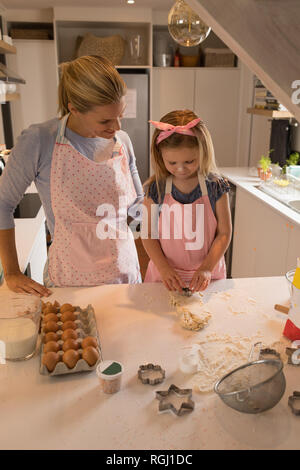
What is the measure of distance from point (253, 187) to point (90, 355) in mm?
2321

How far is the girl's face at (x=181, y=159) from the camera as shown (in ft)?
4.37

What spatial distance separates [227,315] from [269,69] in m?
0.83

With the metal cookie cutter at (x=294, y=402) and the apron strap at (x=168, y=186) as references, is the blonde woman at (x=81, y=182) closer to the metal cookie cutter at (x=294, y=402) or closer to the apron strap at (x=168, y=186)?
the apron strap at (x=168, y=186)

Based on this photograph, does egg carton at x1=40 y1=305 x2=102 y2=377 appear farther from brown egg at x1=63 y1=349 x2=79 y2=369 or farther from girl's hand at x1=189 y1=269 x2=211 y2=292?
girl's hand at x1=189 y1=269 x2=211 y2=292

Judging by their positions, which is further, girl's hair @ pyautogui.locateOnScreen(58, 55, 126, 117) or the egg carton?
girl's hair @ pyautogui.locateOnScreen(58, 55, 126, 117)

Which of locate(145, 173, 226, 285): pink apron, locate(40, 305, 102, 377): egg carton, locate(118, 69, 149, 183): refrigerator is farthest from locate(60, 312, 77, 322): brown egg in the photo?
locate(118, 69, 149, 183): refrigerator

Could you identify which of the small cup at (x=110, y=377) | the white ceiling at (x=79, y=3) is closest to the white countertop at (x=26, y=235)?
the small cup at (x=110, y=377)

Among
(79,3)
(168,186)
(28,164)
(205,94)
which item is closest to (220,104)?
(205,94)

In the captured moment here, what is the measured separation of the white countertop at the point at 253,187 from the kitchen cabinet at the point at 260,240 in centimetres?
3

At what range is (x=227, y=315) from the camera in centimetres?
115

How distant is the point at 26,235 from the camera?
76.1 inches

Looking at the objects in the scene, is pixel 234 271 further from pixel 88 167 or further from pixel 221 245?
pixel 88 167

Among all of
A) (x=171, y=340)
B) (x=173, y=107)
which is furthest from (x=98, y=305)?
(x=173, y=107)

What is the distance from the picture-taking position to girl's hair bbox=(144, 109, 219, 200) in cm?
134
